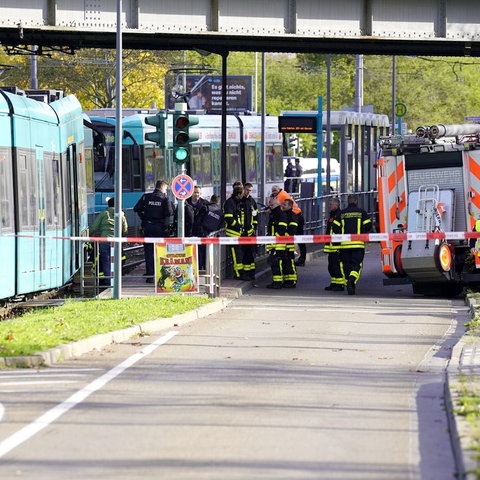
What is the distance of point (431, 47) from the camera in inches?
1217

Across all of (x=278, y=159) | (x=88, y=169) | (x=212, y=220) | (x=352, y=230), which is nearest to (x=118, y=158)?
(x=212, y=220)

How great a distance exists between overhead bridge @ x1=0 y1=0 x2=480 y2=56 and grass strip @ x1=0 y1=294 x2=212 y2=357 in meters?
6.72

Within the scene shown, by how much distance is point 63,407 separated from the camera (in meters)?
12.1

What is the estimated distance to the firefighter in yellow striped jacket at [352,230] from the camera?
27656 millimetres

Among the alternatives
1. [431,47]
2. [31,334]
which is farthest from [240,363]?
[431,47]

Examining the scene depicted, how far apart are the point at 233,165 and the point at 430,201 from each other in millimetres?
20738

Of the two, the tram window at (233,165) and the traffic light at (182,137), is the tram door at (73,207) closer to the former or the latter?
the traffic light at (182,137)

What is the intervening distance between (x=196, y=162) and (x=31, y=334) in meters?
26.3

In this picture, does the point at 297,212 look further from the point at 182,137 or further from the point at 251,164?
the point at 251,164

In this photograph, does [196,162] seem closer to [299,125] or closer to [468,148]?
[299,125]

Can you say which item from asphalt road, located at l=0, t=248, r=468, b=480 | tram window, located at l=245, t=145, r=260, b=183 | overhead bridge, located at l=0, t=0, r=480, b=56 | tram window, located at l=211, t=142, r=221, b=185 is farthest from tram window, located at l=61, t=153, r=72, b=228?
tram window, located at l=245, t=145, r=260, b=183

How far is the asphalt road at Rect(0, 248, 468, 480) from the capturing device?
377 inches

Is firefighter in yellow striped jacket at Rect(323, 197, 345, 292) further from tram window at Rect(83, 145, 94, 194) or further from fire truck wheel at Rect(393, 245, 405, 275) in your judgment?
tram window at Rect(83, 145, 94, 194)

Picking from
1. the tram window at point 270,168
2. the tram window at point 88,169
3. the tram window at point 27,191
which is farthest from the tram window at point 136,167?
the tram window at point 27,191
